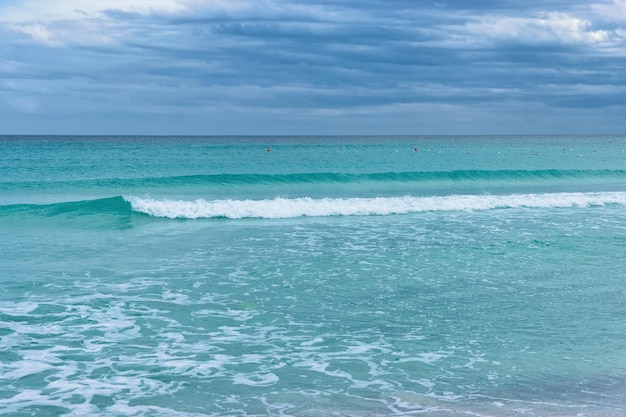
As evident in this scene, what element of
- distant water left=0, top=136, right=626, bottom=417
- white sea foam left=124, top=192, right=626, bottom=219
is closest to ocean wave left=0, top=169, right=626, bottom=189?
white sea foam left=124, top=192, right=626, bottom=219

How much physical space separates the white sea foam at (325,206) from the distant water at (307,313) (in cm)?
19

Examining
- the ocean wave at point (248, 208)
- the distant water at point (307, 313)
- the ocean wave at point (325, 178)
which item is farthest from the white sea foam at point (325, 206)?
the ocean wave at point (325, 178)

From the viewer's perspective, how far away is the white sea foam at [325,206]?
82.0 feet

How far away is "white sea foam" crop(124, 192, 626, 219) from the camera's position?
82.0ft

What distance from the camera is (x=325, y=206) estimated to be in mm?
26188

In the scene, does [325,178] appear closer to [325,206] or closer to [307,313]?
[325,206]

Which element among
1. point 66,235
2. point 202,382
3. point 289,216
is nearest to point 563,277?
point 202,382

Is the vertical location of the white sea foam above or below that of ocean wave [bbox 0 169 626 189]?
below

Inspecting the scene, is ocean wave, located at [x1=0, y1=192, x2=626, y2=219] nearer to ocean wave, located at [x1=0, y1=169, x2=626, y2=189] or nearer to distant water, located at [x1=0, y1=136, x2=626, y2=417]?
distant water, located at [x1=0, y1=136, x2=626, y2=417]

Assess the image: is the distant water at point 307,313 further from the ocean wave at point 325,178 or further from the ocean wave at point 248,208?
the ocean wave at point 325,178

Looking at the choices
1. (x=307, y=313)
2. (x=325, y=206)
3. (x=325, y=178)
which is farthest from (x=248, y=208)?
(x=325, y=178)

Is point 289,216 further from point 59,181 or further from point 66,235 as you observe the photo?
point 59,181

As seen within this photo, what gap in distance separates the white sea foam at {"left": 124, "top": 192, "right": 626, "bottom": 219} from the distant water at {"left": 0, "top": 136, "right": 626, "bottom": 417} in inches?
7.3

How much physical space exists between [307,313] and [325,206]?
14.7 m
